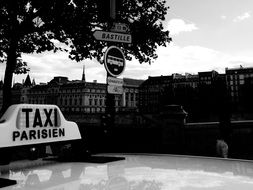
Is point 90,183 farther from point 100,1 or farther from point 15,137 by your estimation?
point 100,1

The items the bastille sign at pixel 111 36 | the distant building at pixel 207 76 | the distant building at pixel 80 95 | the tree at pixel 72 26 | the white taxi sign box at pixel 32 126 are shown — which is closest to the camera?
the white taxi sign box at pixel 32 126

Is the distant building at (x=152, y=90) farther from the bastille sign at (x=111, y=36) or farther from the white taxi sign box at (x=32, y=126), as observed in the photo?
the white taxi sign box at (x=32, y=126)

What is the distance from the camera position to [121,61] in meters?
4.75

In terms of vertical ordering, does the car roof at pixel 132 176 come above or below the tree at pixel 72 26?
below

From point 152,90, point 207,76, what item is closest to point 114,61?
point 207,76

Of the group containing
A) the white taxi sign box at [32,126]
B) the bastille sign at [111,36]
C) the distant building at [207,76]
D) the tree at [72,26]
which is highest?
the distant building at [207,76]

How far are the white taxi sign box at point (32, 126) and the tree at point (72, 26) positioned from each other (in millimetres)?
9214

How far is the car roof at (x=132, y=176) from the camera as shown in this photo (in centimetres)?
244

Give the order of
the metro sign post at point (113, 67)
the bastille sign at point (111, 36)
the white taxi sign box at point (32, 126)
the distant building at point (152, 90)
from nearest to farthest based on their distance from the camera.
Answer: the white taxi sign box at point (32, 126)
the metro sign post at point (113, 67)
the bastille sign at point (111, 36)
the distant building at point (152, 90)

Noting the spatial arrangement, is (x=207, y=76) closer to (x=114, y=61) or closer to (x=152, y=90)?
(x=152, y=90)

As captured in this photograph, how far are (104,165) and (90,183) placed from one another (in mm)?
1060

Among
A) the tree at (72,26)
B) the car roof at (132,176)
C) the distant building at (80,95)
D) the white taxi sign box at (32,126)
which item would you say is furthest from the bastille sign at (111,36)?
the distant building at (80,95)

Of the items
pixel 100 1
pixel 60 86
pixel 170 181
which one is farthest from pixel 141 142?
pixel 60 86

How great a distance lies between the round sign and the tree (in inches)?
309
